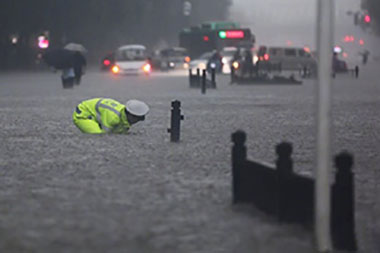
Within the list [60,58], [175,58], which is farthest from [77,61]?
[175,58]

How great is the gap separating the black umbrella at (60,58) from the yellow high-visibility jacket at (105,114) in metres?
21.0

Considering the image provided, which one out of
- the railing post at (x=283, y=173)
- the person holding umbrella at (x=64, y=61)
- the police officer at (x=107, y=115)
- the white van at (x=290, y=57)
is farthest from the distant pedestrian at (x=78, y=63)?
the railing post at (x=283, y=173)

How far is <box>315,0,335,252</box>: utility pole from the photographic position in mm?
7535

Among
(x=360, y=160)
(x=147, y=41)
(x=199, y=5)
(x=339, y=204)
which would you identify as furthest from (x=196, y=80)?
(x=199, y=5)

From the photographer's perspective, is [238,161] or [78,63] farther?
[78,63]

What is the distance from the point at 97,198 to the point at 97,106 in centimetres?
722

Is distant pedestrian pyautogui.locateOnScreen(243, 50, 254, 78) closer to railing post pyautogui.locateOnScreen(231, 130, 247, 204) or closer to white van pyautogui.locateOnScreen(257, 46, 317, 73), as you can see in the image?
white van pyautogui.locateOnScreen(257, 46, 317, 73)

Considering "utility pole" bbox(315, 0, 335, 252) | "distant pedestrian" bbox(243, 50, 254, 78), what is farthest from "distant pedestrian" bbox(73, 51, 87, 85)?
"utility pole" bbox(315, 0, 335, 252)

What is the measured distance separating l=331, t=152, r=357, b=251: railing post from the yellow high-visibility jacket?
9528 mm

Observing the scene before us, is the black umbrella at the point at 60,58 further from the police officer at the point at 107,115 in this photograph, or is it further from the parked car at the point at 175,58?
the parked car at the point at 175,58

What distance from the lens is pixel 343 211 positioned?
7.92 metres

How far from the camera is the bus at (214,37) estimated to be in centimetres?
7800

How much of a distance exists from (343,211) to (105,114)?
390 inches

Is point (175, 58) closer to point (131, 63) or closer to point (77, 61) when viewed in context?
point (131, 63)
